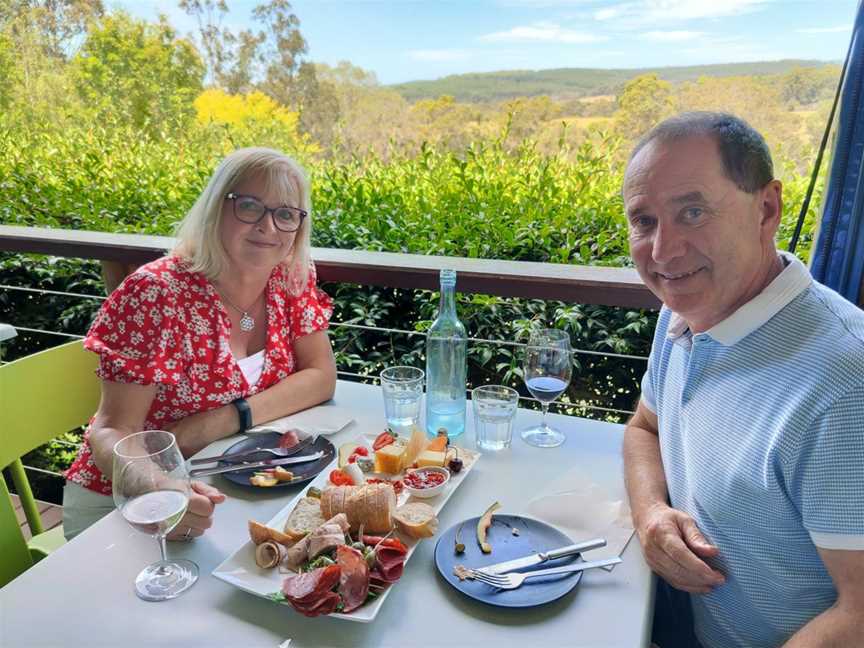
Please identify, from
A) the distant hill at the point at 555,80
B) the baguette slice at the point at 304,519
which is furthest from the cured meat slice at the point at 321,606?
the distant hill at the point at 555,80

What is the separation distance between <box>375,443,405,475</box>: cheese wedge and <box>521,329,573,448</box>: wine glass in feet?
1.16

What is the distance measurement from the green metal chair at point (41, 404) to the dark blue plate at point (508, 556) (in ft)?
3.06

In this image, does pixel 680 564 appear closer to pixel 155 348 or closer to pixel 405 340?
pixel 155 348

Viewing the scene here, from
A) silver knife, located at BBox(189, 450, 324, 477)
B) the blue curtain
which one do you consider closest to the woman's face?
silver knife, located at BBox(189, 450, 324, 477)

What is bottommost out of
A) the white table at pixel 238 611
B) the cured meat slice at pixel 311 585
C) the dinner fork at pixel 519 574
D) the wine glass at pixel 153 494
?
the white table at pixel 238 611

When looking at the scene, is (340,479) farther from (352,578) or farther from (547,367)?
(547,367)

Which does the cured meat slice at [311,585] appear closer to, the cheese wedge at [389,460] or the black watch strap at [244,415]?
the cheese wedge at [389,460]

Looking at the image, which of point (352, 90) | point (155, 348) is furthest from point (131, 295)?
point (352, 90)

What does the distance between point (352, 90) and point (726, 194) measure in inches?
123

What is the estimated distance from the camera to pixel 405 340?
284cm

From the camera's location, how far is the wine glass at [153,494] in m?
0.91

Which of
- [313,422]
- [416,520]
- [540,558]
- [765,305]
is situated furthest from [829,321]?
[313,422]

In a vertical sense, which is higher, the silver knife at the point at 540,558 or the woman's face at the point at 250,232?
the woman's face at the point at 250,232

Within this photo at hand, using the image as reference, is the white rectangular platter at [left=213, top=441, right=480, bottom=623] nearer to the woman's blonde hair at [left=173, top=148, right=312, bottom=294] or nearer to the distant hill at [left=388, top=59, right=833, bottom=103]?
the woman's blonde hair at [left=173, top=148, right=312, bottom=294]
